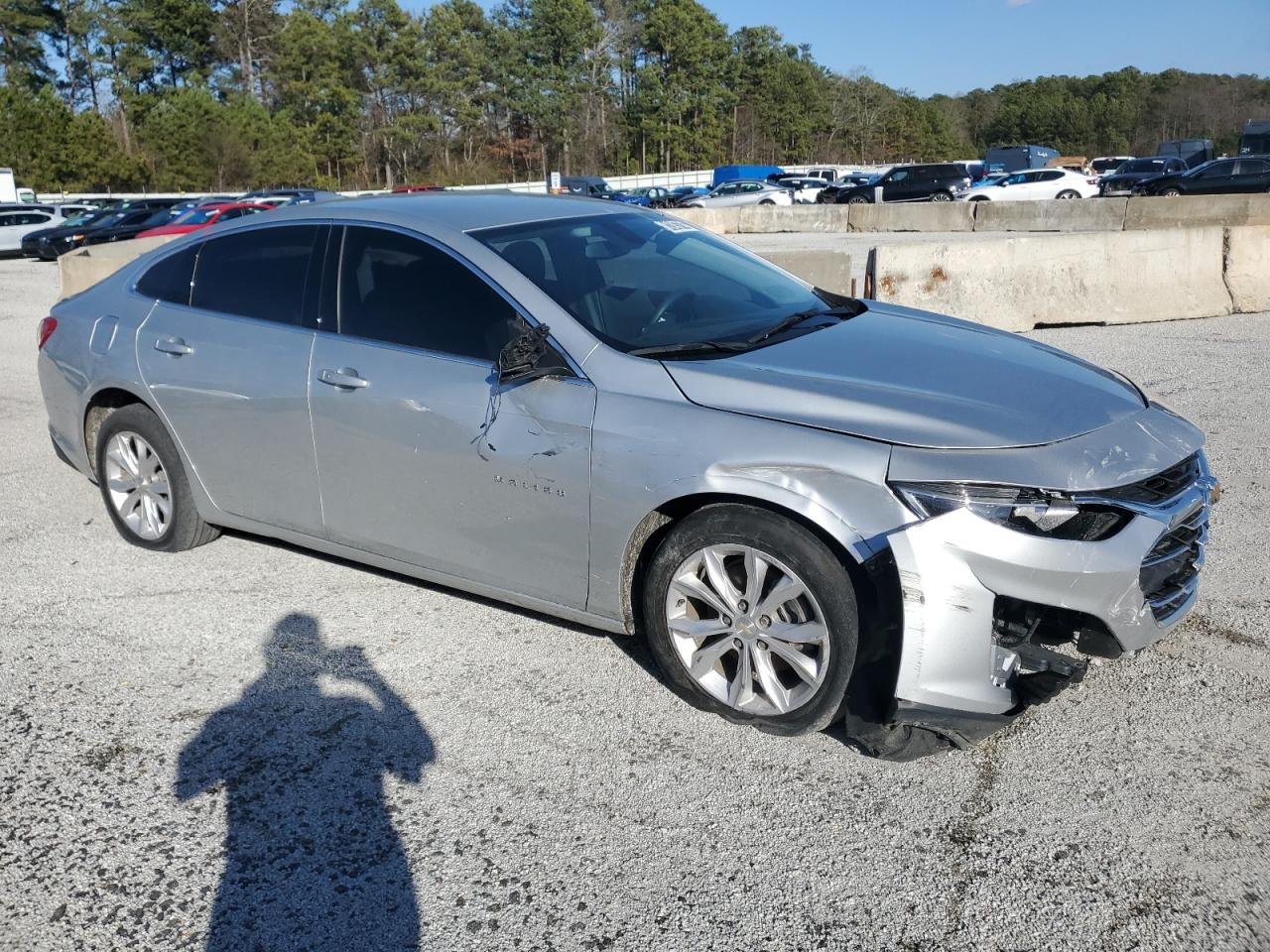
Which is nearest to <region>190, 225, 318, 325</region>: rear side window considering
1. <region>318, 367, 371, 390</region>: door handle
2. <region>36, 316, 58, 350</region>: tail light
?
<region>318, 367, 371, 390</region>: door handle

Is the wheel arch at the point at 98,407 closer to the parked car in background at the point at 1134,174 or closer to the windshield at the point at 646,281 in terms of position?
the windshield at the point at 646,281

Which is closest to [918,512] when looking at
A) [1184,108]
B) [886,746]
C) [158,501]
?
[886,746]

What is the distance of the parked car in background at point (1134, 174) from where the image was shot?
41.3 m

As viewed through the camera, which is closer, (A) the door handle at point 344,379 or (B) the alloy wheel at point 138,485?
(A) the door handle at point 344,379

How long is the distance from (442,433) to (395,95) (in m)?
88.1

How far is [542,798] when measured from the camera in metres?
3.29

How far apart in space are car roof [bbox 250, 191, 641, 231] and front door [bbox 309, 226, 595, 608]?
0.13 metres

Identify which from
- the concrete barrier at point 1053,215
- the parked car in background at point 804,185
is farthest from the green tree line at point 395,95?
the concrete barrier at point 1053,215

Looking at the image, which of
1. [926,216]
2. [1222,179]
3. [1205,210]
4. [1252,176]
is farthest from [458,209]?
[1222,179]

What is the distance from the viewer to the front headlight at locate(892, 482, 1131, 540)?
10.3ft

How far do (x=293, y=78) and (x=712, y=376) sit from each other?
8483 centimetres

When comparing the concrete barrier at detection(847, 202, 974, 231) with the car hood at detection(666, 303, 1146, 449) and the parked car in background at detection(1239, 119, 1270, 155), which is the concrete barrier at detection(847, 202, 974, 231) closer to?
the car hood at detection(666, 303, 1146, 449)

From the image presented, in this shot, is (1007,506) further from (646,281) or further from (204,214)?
(204,214)

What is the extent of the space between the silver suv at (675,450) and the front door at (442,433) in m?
0.01
